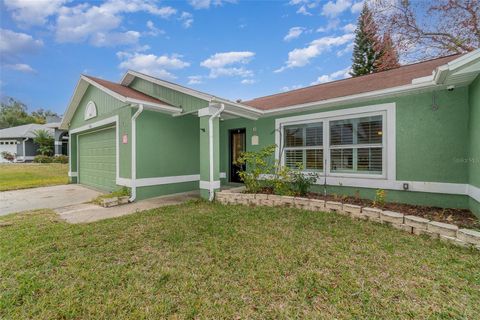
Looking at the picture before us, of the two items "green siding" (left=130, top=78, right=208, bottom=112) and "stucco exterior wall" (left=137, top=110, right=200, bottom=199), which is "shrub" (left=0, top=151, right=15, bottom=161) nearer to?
"green siding" (left=130, top=78, right=208, bottom=112)

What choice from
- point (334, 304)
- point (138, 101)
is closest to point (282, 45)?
point (138, 101)

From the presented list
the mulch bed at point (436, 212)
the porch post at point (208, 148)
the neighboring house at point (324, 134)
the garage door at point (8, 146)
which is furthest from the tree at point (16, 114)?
the mulch bed at point (436, 212)

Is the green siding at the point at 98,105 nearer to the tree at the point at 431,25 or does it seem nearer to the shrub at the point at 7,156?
the tree at the point at 431,25

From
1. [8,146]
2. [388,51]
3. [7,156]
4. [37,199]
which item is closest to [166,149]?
[37,199]

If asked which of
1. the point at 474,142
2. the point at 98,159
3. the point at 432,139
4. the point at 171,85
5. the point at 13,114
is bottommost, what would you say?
the point at 98,159

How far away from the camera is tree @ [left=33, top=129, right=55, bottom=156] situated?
2305cm

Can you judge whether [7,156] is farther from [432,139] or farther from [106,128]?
[432,139]

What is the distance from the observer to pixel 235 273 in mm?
2557

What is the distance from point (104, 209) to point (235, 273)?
4.68 m

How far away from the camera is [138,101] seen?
20.2 ft

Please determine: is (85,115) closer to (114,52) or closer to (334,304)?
(114,52)

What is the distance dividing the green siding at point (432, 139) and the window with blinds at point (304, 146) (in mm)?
1579

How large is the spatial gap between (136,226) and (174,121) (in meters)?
4.08

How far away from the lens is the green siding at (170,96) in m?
6.68
